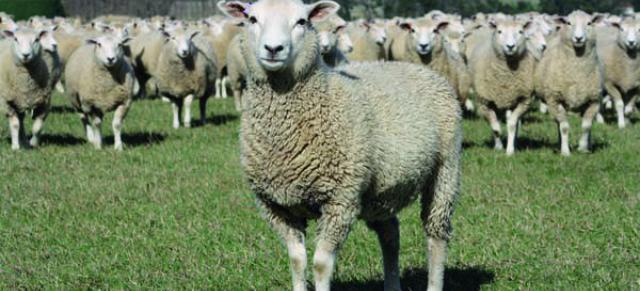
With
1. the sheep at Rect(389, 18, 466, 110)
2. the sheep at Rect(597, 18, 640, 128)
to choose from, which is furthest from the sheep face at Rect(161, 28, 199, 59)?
the sheep at Rect(597, 18, 640, 128)

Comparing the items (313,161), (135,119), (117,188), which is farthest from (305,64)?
(135,119)

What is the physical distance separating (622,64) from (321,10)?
9.77 meters

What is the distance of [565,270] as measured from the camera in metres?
5.71

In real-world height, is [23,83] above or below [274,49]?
below

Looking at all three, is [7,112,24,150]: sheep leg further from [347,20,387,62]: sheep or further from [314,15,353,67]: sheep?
[347,20,387,62]: sheep

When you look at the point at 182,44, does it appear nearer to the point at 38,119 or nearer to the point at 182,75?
the point at 182,75

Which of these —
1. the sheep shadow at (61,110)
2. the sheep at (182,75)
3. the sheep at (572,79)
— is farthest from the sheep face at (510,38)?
the sheep shadow at (61,110)

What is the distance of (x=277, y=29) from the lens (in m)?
4.38

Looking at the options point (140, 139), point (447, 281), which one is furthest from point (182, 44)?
point (447, 281)

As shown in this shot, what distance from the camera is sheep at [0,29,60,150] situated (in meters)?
11.4

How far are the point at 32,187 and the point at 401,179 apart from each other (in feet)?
16.6

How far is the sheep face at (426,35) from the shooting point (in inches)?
489

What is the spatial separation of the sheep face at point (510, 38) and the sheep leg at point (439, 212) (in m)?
5.88

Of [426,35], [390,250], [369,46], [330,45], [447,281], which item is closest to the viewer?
[390,250]
